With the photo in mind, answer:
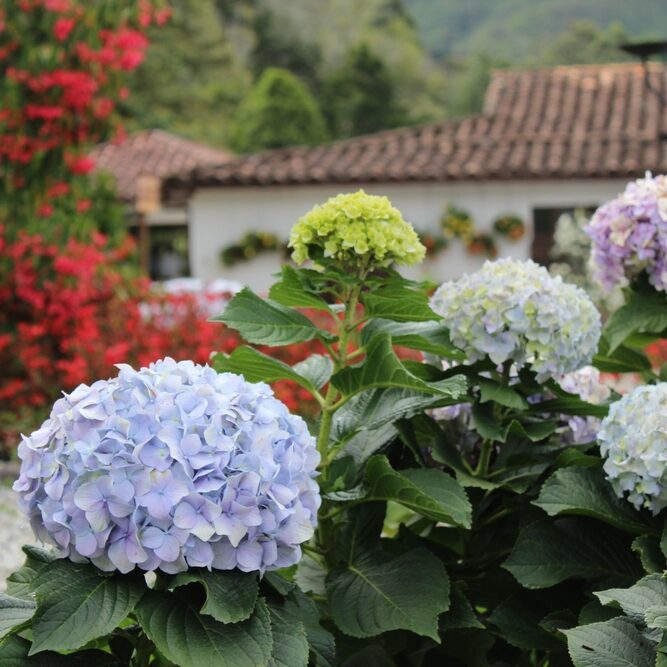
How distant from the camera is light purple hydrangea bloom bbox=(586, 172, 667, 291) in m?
2.33

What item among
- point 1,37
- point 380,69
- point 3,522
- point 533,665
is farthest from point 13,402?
point 380,69

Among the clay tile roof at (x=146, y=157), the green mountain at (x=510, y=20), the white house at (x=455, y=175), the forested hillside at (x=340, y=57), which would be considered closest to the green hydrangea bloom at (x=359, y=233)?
the white house at (x=455, y=175)

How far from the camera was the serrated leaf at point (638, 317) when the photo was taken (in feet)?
7.66

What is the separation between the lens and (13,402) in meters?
8.71

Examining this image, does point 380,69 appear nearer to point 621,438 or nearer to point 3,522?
point 3,522

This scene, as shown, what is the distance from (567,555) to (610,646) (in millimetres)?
397

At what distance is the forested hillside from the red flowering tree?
1963 centimetres

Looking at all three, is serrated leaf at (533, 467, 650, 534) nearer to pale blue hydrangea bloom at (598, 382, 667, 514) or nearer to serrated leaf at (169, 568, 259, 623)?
pale blue hydrangea bloom at (598, 382, 667, 514)

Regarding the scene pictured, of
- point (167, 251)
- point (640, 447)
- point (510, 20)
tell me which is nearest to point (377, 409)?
point (640, 447)

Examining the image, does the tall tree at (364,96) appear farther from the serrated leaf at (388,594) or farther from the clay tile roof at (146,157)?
the serrated leaf at (388,594)

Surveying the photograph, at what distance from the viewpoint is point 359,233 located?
6.20 ft

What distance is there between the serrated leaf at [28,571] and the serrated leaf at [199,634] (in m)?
0.20

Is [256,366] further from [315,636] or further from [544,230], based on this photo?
[544,230]

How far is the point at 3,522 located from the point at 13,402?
2.08 metres
